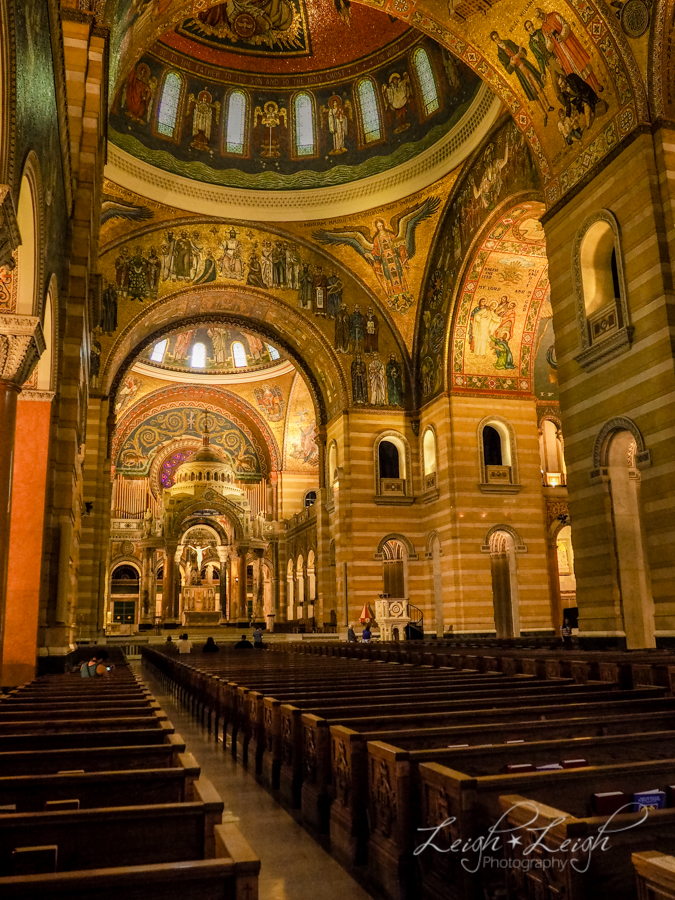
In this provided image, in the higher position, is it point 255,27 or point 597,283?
point 255,27

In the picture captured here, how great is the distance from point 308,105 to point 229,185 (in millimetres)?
3615

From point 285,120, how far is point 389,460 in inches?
461

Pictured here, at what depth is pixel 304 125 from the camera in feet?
78.1

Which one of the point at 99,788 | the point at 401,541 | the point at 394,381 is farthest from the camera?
the point at 394,381

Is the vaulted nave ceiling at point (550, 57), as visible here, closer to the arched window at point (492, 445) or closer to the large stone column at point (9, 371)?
the large stone column at point (9, 371)

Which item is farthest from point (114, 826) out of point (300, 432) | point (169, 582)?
point (300, 432)

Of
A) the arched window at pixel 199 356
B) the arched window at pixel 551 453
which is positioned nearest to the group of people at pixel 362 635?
the arched window at pixel 551 453

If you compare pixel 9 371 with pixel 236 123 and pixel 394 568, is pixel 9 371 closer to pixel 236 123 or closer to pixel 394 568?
pixel 236 123

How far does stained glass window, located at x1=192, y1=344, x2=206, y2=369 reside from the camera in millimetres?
38625

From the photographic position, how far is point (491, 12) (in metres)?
14.7

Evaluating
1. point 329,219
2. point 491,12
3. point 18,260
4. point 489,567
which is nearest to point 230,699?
point 18,260

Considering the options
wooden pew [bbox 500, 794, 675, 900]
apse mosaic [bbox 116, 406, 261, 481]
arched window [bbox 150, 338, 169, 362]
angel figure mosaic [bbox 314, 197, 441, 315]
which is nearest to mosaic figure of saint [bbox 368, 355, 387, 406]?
angel figure mosaic [bbox 314, 197, 441, 315]

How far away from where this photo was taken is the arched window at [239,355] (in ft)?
128

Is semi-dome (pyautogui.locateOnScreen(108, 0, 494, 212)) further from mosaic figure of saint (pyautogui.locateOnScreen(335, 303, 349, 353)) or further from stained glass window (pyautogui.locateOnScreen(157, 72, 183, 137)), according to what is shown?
mosaic figure of saint (pyautogui.locateOnScreen(335, 303, 349, 353))
